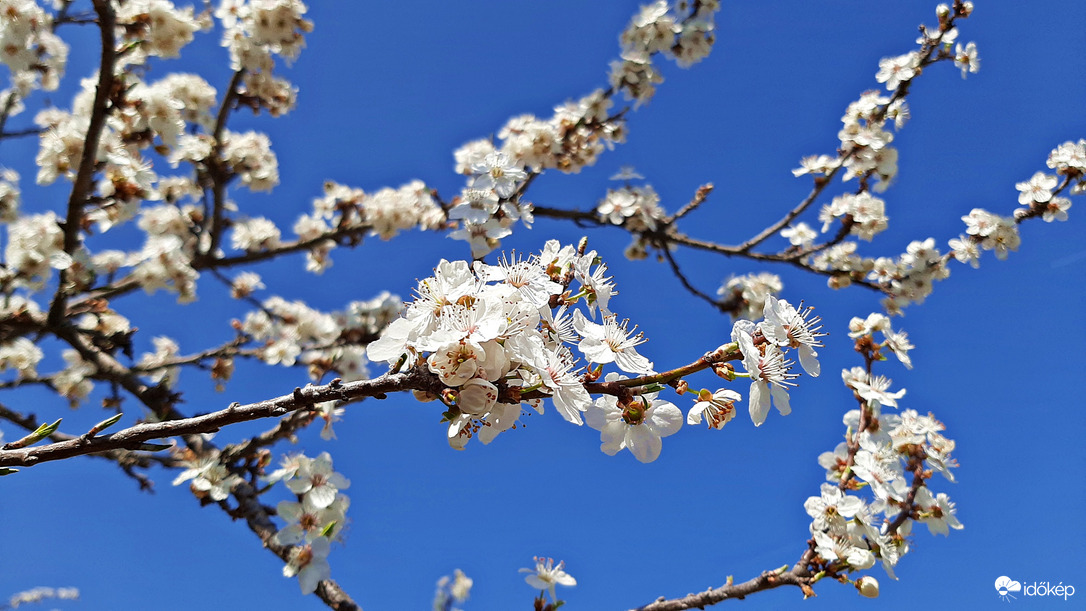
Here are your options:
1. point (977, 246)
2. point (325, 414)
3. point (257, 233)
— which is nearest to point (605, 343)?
point (325, 414)

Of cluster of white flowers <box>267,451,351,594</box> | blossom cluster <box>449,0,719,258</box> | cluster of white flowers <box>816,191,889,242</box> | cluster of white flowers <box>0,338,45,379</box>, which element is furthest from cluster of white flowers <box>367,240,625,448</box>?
cluster of white flowers <box>0,338,45,379</box>

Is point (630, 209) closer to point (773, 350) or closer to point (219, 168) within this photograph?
point (219, 168)

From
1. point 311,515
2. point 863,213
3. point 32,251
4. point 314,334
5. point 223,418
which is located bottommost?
point 223,418

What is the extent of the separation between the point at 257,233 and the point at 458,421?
205 inches

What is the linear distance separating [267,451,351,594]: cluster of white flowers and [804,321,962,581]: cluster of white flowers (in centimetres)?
203

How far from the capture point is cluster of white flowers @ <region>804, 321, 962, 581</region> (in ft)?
8.39

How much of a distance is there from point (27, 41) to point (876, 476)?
5.21m

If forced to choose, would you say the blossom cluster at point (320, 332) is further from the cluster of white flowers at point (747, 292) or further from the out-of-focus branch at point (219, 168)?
the cluster of white flowers at point (747, 292)

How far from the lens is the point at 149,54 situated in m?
3.71

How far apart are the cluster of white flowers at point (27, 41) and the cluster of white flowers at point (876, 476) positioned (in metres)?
4.88

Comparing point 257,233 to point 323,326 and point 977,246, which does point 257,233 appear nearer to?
point 323,326

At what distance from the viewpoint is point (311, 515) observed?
2494 mm

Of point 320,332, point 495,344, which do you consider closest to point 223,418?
point 495,344

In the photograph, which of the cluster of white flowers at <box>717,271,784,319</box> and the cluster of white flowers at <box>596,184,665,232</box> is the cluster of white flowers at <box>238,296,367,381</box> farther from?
the cluster of white flowers at <box>717,271,784,319</box>
